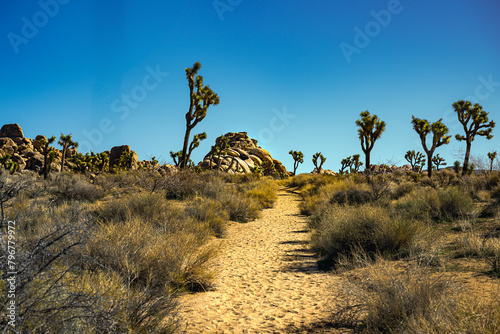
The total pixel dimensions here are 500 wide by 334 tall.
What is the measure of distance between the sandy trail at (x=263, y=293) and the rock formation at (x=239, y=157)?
102 feet

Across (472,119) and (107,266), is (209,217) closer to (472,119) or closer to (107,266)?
(107,266)

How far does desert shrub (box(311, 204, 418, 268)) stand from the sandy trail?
603 millimetres

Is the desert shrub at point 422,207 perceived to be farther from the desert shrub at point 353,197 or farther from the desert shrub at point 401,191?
the desert shrub at point 401,191

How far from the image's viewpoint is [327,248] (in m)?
7.29

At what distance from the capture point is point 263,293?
214 inches

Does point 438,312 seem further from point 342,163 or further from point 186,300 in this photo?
Result: point 342,163

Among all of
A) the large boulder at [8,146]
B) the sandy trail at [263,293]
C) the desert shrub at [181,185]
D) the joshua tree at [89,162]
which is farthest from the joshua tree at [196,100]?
the large boulder at [8,146]

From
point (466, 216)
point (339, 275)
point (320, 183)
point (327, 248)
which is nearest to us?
point (339, 275)

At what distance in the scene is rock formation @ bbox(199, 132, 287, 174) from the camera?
51388 mm

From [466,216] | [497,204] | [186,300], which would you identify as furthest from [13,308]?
[497,204]

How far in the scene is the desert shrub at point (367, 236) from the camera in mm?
6762

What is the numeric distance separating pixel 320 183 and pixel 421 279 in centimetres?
2221

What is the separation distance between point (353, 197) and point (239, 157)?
4753cm

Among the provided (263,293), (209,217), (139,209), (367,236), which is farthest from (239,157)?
(263,293)
